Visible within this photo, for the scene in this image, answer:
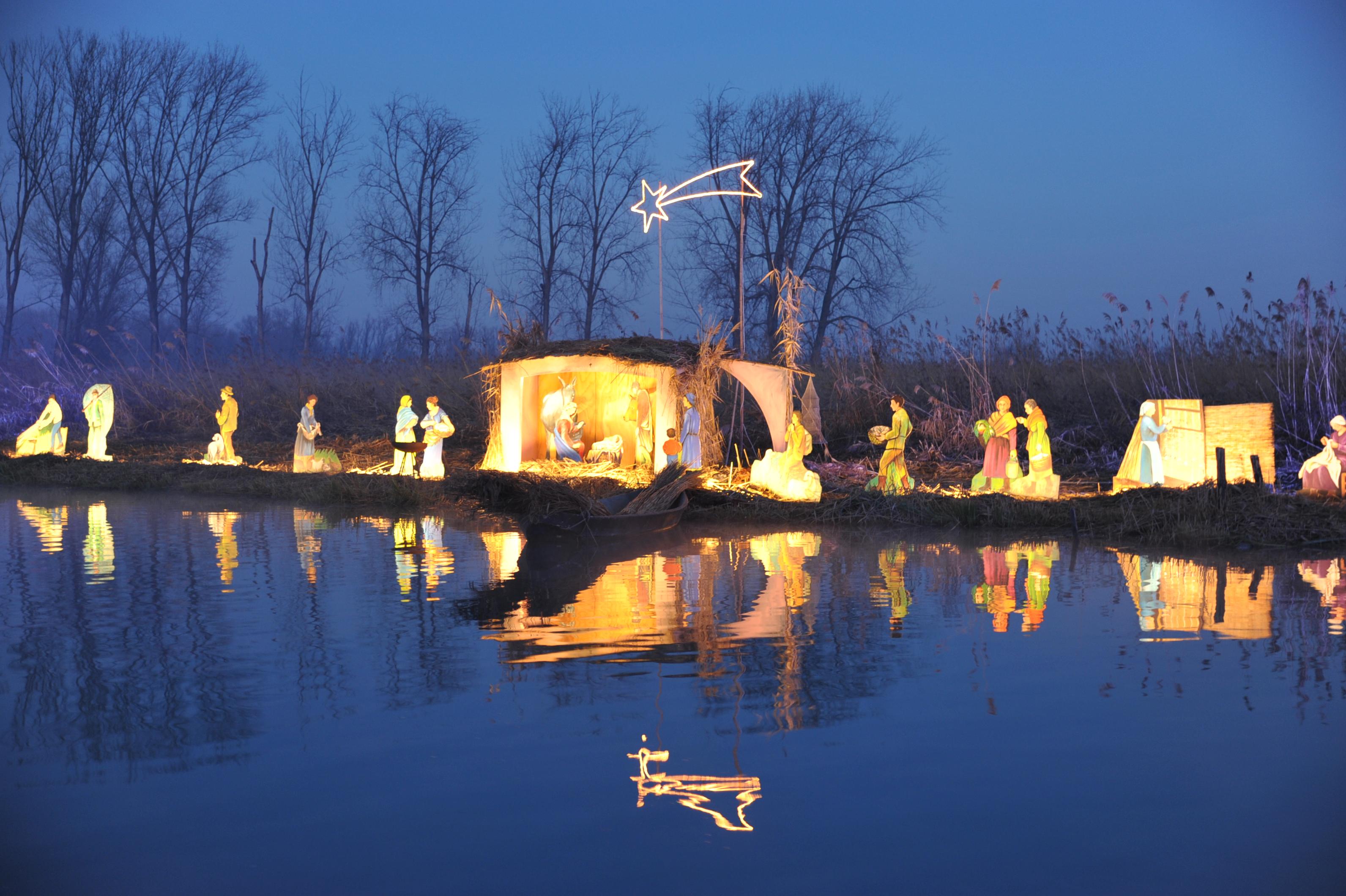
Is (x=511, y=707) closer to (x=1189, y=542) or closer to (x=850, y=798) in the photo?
(x=850, y=798)

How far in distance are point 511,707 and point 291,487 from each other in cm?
1218

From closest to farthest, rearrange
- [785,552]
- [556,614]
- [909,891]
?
[909,891]
[556,614]
[785,552]

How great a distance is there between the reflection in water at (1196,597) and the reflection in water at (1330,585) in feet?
1.04

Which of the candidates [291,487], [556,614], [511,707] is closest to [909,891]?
[511,707]

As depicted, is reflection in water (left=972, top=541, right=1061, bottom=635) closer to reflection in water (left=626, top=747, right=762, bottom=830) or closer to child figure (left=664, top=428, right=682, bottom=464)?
reflection in water (left=626, top=747, right=762, bottom=830)

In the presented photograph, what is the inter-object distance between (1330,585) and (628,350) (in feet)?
37.1

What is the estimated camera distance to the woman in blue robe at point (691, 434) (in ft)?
58.9

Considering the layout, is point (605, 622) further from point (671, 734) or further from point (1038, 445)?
point (1038, 445)

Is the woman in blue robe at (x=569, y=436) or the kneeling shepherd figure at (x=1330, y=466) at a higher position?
the woman in blue robe at (x=569, y=436)

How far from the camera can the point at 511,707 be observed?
18.1 ft

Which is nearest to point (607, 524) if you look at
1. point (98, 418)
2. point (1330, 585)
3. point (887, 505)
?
point (887, 505)

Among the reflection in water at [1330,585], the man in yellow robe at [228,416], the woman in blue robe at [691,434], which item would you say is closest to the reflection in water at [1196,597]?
the reflection in water at [1330,585]

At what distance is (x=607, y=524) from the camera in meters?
12.0

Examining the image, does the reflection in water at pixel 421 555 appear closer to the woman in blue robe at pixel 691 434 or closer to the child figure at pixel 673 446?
the child figure at pixel 673 446
